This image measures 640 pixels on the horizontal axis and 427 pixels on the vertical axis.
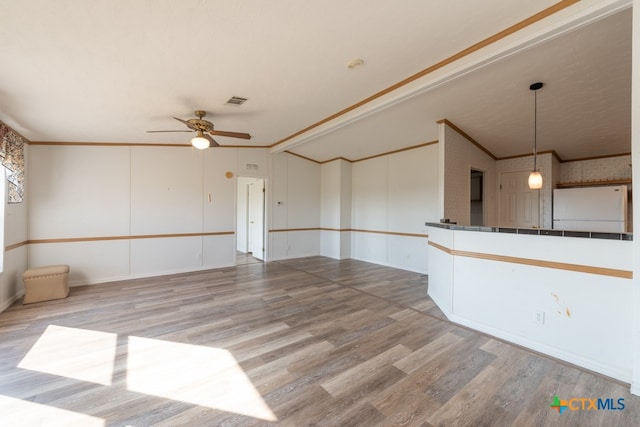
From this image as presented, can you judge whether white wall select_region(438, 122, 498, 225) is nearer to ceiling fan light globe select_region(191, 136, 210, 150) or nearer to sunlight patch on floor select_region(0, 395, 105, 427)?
ceiling fan light globe select_region(191, 136, 210, 150)

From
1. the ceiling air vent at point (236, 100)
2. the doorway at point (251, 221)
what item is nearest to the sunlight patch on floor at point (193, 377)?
the ceiling air vent at point (236, 100)

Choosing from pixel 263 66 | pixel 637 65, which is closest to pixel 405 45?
pixel 263 66

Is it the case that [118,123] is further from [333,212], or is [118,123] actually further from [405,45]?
[333,212]

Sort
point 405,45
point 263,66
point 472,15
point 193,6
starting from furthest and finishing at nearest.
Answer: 1. point 263,66
2. point 405,45
3. point 472,15
4. point 193,6

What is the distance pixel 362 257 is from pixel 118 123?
547cm

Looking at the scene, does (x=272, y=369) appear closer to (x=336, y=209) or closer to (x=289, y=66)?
(x=289, y=66)

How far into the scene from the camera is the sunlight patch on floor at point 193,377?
1.78 meters

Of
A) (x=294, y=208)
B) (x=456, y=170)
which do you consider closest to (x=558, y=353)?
(x=456, y=170)

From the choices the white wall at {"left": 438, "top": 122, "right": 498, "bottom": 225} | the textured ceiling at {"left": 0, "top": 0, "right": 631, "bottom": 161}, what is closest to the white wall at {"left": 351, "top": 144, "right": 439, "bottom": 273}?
the white wall at {"left": 438, "top": 122, "right": 498, "bottom": 225}

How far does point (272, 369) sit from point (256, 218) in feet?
16.4

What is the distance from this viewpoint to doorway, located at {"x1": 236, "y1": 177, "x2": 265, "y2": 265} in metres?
6.52

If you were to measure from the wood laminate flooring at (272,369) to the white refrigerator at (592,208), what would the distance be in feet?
11.8

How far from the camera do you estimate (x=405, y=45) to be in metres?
2.30

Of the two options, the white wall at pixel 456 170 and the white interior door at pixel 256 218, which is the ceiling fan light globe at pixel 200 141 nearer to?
the white interior door at pixel 256 218
